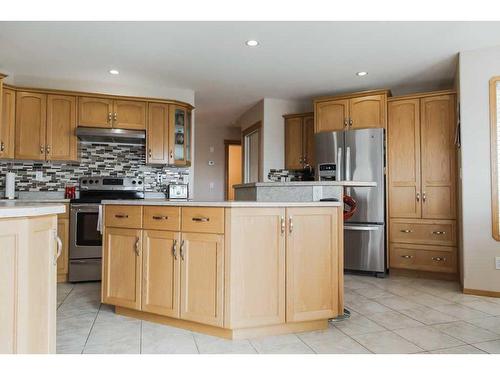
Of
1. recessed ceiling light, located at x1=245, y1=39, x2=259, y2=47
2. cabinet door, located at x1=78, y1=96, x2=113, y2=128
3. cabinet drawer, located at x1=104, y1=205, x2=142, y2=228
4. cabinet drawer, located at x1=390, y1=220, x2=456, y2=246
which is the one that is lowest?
cabinet drawer, located at x1=390, y1=220, x2=456, y2=246

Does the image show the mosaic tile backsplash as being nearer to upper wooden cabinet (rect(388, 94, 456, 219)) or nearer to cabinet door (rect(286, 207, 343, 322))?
upper wooden cabinet (rect(388, 94, 456, 219))

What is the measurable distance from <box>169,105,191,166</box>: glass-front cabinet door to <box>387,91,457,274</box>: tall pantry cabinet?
259cm

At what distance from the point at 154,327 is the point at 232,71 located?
288cm

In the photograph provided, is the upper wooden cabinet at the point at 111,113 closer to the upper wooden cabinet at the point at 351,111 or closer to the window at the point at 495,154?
the upper wooden cabinet at the point at 351,111

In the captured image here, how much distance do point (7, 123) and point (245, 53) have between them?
2.74m

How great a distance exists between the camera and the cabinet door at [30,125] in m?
4.17

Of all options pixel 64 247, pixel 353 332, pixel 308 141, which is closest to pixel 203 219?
pixel 353 332

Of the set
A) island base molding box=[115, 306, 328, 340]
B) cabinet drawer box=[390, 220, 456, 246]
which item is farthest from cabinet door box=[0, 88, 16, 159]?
cabinet drawer box=[390, 220, 456, 246]

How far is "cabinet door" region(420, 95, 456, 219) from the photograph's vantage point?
415cm

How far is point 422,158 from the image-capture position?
4293 mm

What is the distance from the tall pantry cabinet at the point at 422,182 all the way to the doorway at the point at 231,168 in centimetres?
363

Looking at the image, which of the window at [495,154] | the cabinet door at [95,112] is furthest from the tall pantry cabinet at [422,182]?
the cabinet door at [95,112]

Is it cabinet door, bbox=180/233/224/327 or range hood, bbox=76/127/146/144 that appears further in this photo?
range hood, bbox=76/127/146/144
